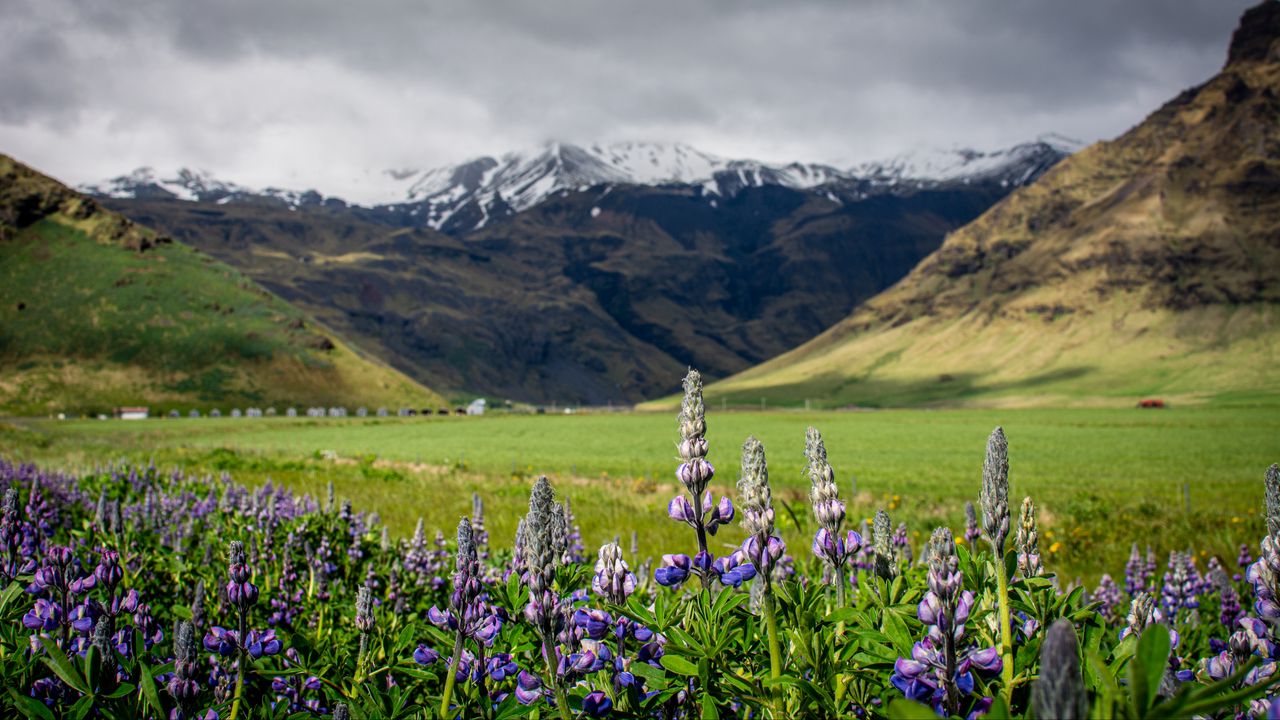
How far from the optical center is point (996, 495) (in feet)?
7.95

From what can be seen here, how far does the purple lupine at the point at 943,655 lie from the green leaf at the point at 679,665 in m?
0.64

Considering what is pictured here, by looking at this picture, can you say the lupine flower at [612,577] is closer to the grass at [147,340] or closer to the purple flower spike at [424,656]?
the purple flower spike at [424,656]

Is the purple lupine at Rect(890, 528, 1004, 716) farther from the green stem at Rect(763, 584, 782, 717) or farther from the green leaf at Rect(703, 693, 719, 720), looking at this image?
the green leaf at Rect(703, 693, 719, 720)

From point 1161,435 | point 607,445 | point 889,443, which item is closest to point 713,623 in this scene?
point 607,445

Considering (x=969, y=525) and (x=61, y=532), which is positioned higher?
(x=969, y=525)

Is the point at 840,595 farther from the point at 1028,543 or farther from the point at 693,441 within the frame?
the point at 693,441

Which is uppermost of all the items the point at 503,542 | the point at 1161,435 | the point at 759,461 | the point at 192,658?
the point at 759,461

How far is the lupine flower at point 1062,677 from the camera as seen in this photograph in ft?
3.78

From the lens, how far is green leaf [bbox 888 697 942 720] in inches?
55.3

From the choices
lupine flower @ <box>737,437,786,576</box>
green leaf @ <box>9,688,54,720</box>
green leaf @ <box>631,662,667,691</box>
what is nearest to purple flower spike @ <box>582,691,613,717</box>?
green leaf @ <box>631,662,667,691</box>

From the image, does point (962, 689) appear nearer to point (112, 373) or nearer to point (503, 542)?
point (503, 542)

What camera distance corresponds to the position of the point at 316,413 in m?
144

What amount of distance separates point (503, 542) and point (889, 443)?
6625 cm

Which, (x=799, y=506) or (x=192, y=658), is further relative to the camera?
(x=799, y=506)
